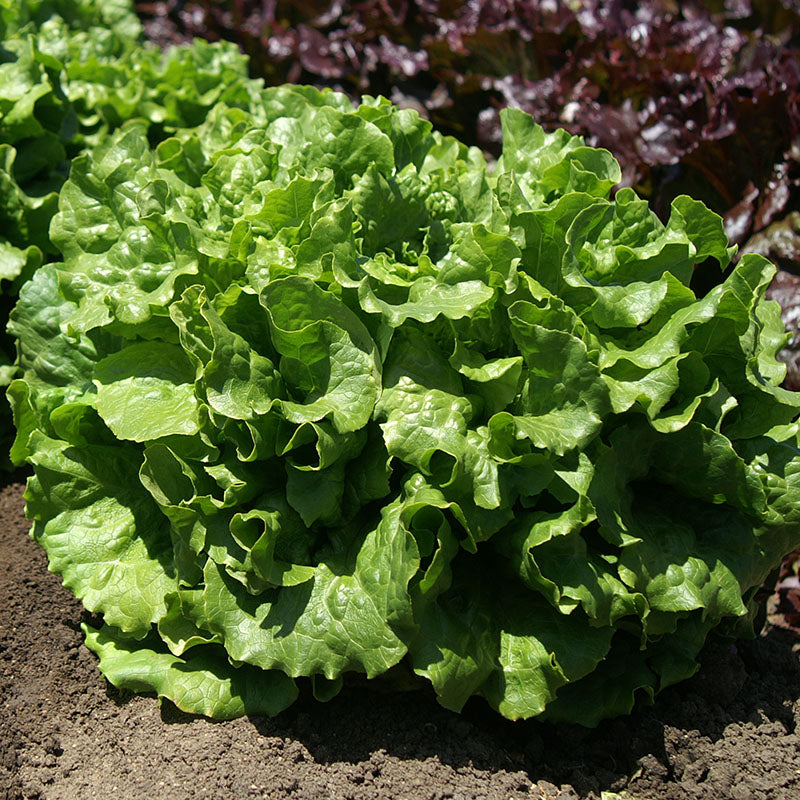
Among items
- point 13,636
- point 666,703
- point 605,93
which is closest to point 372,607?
point 666,703

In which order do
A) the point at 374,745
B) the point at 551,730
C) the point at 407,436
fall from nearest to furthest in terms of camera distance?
1. the point at 407,436
2. the point at 374,745
3. the point at 551,730

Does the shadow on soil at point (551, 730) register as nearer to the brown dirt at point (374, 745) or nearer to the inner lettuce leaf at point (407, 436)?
the brown dirt at point (374, 745)

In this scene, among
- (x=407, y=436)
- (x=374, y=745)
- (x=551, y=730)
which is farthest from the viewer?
(x=551, y=730)

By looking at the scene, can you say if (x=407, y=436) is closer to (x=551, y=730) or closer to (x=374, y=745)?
(x=374, y=745)

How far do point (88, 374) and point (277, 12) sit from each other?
16.4 feet

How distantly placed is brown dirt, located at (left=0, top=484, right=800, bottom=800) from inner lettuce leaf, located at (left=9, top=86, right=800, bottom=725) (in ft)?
0.47

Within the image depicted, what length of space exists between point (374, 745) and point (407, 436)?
1.12m

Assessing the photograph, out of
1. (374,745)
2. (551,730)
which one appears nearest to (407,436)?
(374,745)

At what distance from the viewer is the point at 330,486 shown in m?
3.11

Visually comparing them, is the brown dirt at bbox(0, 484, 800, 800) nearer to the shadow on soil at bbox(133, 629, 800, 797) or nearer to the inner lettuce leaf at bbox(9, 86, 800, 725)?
the shadow on soil at bbox(133, 629, 800, 797)

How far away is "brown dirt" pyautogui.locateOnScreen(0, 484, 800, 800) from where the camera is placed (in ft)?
10.4

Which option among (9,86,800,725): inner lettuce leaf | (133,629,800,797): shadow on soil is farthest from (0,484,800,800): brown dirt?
(9,86,800,725): inner lettuce leaf

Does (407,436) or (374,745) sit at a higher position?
(407,436)

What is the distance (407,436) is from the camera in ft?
9.81
